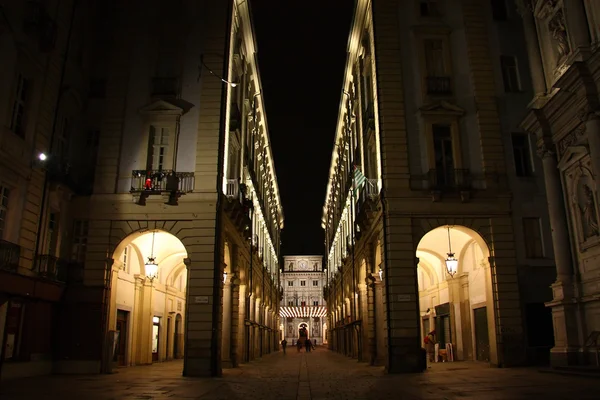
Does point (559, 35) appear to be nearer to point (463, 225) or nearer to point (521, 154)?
point (521, 154)

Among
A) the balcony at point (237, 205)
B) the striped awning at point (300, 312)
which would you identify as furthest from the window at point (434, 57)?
the striped awning at point (300, 312)

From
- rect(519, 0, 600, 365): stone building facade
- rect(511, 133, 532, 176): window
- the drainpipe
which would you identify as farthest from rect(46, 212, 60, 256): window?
rect(511, 133, 532, 176): window

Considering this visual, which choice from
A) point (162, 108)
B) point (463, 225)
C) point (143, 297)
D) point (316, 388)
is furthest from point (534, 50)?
point (143, 297)

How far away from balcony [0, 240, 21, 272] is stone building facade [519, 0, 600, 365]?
58.7 feet

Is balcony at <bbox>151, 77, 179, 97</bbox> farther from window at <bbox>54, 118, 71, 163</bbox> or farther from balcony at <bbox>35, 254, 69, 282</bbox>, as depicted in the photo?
balcony at <bbox>35, 254, 69, 282</bbox>

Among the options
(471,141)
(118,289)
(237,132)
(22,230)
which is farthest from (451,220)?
(22,230)

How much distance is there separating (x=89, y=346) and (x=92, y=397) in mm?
9432

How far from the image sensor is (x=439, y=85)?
24.7m

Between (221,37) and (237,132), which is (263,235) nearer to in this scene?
(237,132)

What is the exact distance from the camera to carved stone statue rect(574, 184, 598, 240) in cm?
1588

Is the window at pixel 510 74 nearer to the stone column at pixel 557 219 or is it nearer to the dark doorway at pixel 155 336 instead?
the stone column at pixel 557 219

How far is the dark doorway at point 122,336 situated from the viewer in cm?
2589

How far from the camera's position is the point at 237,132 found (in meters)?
26.7

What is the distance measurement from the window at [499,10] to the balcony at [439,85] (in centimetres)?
469
